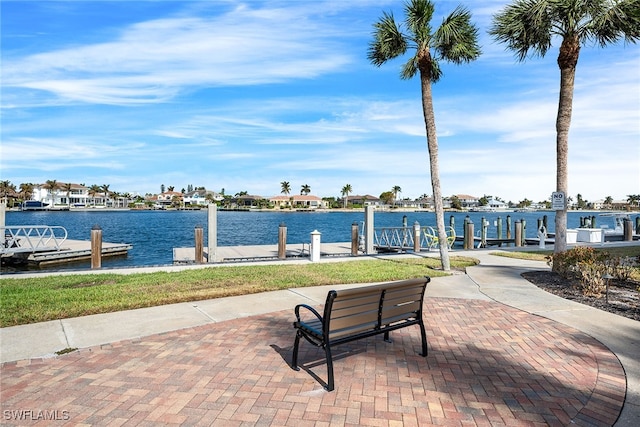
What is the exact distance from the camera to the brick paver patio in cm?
331

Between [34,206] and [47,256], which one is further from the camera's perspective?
[34,206]

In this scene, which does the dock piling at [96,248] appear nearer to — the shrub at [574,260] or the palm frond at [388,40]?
the palm frond at [388,40]

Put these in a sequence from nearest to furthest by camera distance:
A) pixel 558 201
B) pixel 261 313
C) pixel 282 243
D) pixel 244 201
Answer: pixel 261 313 < pixel 558 201 < pixel 282 243 < pixel 244 201

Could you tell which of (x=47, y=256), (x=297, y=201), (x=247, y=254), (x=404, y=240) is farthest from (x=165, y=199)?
(x=404, y=240)

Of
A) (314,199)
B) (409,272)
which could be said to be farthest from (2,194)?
(409,272)

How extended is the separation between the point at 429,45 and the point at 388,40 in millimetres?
1216

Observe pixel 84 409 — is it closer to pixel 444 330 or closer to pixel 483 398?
pixel 483 398

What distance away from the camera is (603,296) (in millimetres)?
7801

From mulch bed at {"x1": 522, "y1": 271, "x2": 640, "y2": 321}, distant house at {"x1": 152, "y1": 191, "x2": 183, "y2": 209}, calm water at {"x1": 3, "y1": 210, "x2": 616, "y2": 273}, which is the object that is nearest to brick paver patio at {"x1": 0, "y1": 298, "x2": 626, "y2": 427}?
mulch bed at {"x1": 522, "y1": 271, "x2": 640, "y2": 321}

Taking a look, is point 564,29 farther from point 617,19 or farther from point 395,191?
point 395,191

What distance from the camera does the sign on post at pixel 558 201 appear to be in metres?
10.6

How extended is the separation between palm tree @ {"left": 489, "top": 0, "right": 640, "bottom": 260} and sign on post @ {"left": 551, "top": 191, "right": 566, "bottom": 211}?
0.39ft

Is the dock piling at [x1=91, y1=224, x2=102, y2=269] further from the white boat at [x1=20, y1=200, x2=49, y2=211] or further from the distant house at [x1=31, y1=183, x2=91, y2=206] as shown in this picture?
the distant house at [x1=31, y1=183, x2=91, y2=206]

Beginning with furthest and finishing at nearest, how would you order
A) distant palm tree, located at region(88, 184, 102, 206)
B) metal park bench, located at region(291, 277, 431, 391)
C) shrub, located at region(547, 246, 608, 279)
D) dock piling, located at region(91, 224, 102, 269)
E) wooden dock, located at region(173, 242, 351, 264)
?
distant palm tree, located at region(88, 184, 102, 206) < wooden dock, located at region(173, 242, 351, 264) < dock piling, located at region(91, 224, 102, 269) < shrub, located at region(547, 246, 608, 279) < metal park bench, located at region(291, 277, 431, 391)
